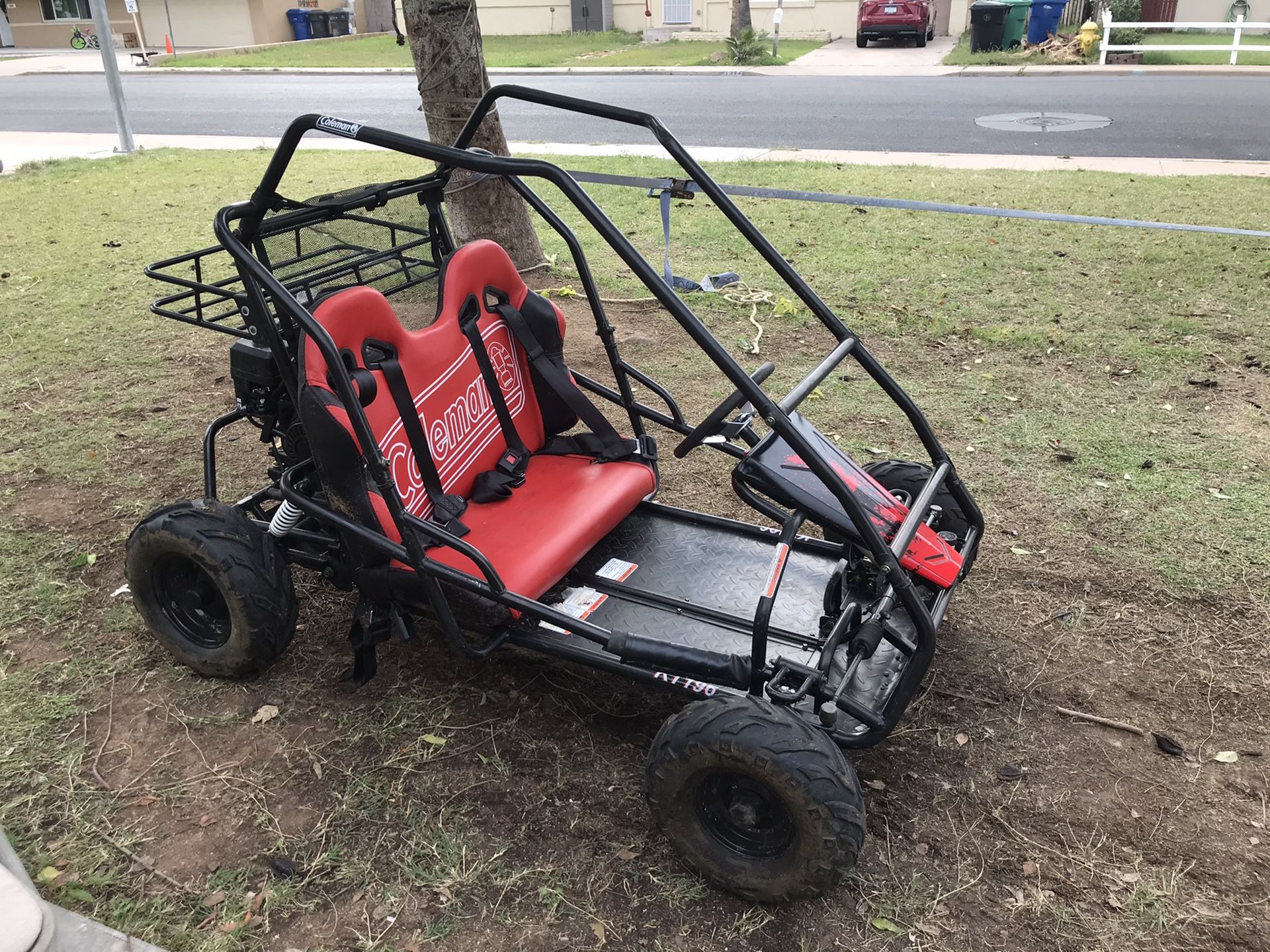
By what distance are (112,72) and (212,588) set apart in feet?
33.6

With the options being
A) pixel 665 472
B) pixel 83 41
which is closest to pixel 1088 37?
pixel 665 472

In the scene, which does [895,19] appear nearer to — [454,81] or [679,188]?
[454,81]

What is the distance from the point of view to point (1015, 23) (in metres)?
18.6

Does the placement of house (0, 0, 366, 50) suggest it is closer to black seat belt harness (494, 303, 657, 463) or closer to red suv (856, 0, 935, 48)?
red suv (856, 0, 935, 48)

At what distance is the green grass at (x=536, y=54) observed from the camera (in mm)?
20859

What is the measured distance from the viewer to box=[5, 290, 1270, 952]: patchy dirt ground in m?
2.41

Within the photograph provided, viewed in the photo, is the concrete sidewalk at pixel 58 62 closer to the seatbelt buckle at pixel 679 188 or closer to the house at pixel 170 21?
the house at pixel 170 21

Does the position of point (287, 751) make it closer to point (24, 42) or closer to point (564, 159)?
point (564, 159)

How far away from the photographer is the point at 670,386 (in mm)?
5289

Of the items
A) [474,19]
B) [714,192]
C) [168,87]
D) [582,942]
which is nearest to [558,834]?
[582,942]

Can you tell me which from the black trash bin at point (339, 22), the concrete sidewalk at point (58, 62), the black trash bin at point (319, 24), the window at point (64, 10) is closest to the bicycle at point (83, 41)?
the concrete sidewalk at point (58, 62)

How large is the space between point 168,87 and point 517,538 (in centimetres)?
1940

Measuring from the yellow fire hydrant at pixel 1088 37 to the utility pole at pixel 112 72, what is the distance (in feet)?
47.9

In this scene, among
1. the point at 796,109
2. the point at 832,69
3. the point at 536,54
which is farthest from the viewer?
the point at 536,54
